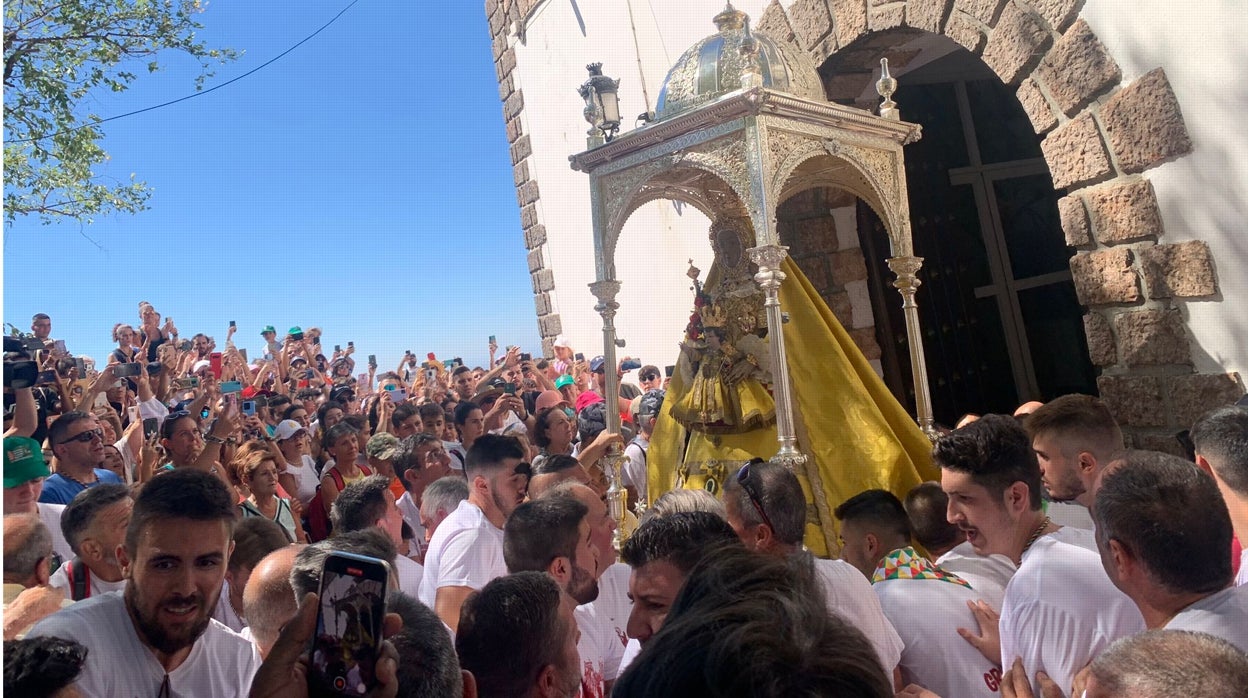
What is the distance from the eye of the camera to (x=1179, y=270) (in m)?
4.80

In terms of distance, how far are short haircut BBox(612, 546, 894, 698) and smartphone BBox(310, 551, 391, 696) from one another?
2.14 feet

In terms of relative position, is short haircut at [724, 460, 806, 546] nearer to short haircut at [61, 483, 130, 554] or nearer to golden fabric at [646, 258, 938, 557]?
golden fabric at [646, 258, 938, 557]

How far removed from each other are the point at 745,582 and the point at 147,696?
6.20ft

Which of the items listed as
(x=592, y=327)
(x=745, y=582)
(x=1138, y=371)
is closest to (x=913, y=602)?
(x=745, y=582)

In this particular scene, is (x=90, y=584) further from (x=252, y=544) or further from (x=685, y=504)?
(x=685, y=504)

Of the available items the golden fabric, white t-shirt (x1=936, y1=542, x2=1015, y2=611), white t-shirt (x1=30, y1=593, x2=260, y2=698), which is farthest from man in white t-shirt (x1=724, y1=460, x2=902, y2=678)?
the golden fabric

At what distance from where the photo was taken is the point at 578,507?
3.13 m

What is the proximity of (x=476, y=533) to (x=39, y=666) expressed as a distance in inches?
82.8

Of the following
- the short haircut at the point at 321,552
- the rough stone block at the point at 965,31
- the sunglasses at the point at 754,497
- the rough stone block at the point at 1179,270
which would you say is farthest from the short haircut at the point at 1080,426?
the rough stone block at the point at 965,31

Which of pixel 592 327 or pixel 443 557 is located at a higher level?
pixel 592 327

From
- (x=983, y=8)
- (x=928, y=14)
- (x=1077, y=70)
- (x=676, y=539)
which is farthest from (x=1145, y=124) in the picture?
(x=676, y=539)

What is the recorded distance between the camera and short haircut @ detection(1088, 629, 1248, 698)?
1460 millimetres

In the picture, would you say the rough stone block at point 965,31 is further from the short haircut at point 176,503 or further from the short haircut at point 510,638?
the short haircut at point 176,503

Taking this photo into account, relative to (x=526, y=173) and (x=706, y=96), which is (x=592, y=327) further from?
(x=706, y=96)
